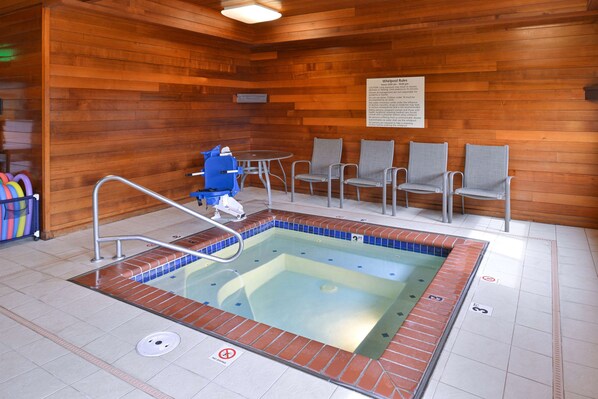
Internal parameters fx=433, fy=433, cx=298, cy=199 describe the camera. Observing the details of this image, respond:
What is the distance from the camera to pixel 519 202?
18.2 feet

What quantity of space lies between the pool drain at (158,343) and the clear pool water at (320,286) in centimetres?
87

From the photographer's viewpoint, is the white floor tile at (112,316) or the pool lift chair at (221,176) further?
the pool lift chair at (221,176)

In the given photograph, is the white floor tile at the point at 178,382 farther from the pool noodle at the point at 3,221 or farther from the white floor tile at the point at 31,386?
the pool noodle at the point at 3,221

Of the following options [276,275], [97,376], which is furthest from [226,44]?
[97,376]

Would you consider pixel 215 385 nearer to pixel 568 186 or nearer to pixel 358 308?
pixel 358 308

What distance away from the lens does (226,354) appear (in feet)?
8.32

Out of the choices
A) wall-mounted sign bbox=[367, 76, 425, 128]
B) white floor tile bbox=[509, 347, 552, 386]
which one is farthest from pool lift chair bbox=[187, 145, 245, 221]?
white floor tile bbox=[509, 347, 552, 386]

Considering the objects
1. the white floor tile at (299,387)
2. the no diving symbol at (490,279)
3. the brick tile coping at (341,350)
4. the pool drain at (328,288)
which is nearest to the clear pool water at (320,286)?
the pool drain at (328,288)

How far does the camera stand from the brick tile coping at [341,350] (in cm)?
234

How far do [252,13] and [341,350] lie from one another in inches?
163

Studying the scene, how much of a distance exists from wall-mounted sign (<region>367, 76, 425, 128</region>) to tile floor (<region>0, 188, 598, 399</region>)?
2.51 meters

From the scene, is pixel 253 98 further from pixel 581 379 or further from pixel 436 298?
pixel 581 379

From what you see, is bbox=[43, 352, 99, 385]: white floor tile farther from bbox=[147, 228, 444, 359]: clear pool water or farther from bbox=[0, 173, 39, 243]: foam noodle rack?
bbox=[0, 173, 39, 243]: foam noodle rack

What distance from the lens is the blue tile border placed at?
4046mm
